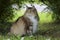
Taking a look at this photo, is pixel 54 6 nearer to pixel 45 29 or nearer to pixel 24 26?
pixel 45 29

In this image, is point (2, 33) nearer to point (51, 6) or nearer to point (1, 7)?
point (1, 7)

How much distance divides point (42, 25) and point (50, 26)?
0.80 feet

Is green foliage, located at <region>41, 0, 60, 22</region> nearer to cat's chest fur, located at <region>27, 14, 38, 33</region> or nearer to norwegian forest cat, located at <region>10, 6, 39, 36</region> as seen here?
cat's chest fur, located at <region>27, 14, 38, 33</region>

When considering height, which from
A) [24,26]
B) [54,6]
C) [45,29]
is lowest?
[45,29]

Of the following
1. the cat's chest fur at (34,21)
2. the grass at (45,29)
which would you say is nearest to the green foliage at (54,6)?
the grass at (45,29)

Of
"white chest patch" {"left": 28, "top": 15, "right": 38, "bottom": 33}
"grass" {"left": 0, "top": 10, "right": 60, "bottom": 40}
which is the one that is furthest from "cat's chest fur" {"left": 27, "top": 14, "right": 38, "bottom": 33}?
"grass" {"left": 0, "top": 10, "right": 60, "bottom": 40}

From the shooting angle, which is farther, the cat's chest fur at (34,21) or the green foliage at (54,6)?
the green foliage at (54,6)

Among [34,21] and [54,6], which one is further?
[54,6]

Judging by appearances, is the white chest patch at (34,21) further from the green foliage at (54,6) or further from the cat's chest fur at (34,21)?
the green foliage at (54,6)

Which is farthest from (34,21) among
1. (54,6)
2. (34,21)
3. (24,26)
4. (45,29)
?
(54,6)

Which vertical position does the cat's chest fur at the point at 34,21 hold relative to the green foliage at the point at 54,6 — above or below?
below

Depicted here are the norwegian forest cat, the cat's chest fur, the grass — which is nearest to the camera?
the grass

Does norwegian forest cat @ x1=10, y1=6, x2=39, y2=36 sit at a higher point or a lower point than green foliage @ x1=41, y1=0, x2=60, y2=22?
lower

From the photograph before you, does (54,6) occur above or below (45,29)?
above
